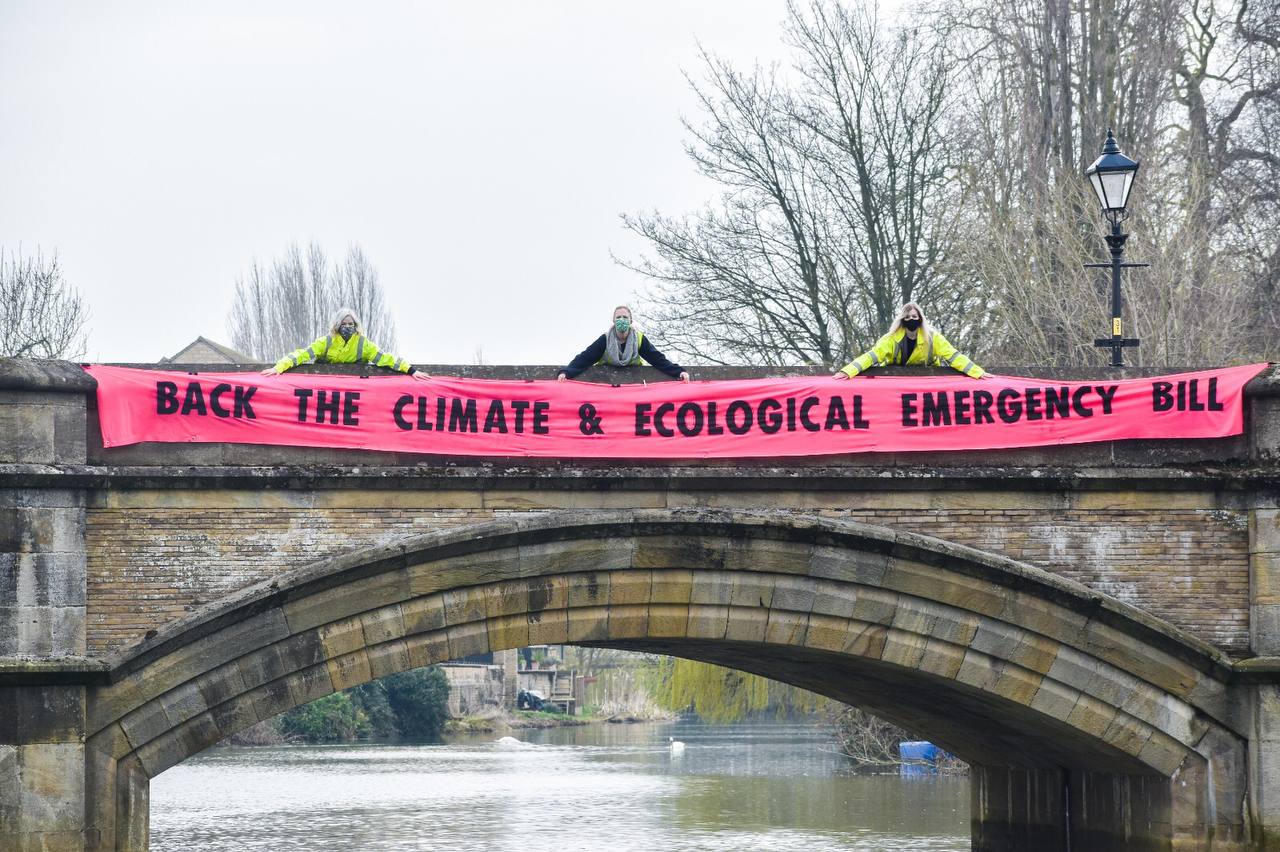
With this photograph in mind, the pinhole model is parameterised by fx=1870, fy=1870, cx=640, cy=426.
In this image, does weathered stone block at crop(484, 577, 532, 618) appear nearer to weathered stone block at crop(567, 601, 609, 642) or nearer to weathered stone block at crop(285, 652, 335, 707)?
weathered stone block at crop(567, 601, 609, 642)

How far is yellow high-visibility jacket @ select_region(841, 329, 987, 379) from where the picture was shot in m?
13.5

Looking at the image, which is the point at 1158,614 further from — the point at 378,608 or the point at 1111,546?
the point at 378,608

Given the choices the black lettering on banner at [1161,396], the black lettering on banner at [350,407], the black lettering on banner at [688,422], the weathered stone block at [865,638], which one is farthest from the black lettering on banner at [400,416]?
the black lettering on banner at [1161,396]

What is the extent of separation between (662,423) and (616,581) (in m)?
1.15

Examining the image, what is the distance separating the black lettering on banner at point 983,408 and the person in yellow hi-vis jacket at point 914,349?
8.2 inches

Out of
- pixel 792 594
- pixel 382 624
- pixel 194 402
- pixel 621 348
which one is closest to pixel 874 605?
pixel 792 594

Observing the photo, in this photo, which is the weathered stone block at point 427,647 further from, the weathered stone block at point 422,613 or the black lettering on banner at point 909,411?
the black lettering on banner at point 909,411

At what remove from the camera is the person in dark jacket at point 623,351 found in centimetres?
1347

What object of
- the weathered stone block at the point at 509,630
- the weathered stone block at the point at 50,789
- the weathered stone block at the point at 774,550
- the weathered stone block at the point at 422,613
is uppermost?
the weathered stone block at the point at 774,550

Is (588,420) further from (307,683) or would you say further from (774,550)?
(307,683)

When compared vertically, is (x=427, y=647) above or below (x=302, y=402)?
below

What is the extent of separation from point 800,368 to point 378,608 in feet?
13.9

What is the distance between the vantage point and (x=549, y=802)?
84.9 ft

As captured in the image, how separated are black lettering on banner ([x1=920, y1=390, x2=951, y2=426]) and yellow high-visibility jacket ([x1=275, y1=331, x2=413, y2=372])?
366cm
